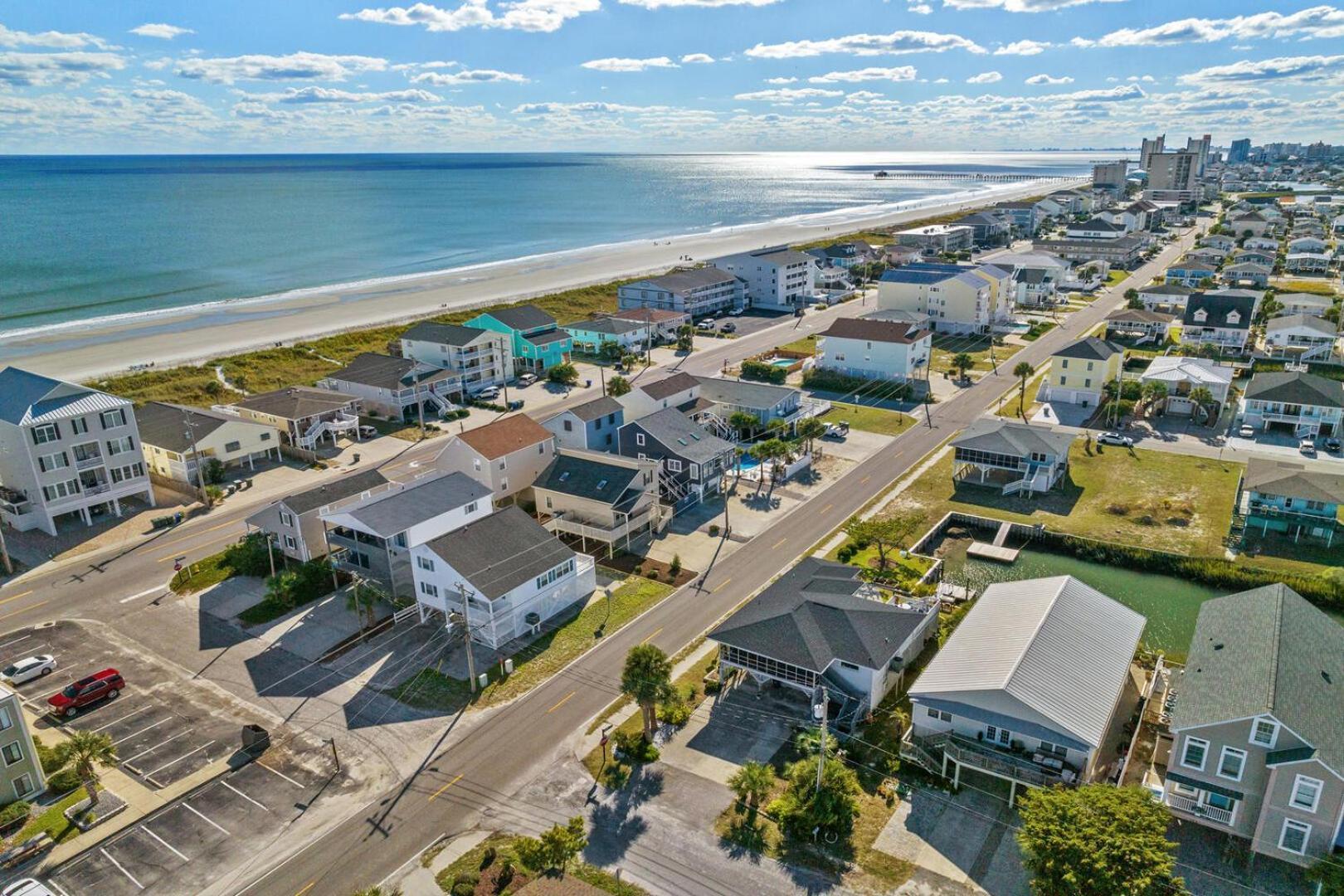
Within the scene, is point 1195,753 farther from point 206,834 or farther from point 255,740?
point 255,740

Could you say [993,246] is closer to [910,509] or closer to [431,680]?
[910,509]

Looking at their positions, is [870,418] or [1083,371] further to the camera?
[1083,371]

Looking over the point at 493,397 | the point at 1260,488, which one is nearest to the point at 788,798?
the point at 1260,488

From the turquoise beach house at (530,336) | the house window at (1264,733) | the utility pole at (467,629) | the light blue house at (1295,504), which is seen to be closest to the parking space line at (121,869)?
the utility pole at (467,629)

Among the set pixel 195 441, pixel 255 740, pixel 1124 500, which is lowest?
pixel 1124 500

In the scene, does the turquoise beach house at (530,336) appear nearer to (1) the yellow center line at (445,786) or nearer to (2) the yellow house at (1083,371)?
(2) the yellow house at (1083,371)

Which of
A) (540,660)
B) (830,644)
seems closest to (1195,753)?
(830,644)
